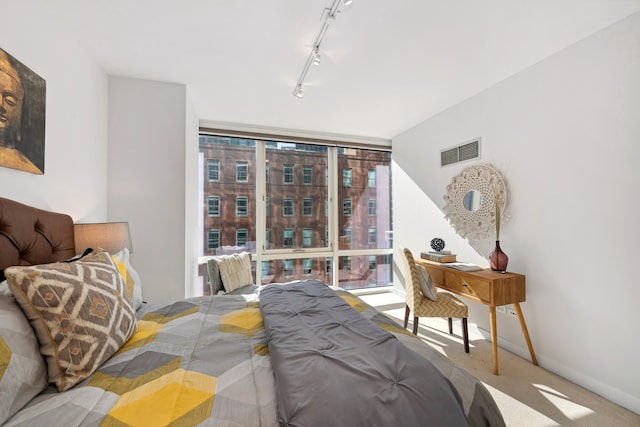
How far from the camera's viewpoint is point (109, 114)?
233cm

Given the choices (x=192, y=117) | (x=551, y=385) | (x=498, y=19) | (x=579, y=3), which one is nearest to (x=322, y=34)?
(x=498, y=19)

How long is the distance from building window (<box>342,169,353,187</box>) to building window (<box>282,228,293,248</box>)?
114cm

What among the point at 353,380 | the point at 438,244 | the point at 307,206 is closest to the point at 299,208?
the point at 307,206

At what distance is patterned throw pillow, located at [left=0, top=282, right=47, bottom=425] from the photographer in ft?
2.30

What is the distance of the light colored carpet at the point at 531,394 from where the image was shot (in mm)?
1635

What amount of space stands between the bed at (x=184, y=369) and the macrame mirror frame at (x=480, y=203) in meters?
1.96

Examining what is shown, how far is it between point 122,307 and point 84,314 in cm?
19

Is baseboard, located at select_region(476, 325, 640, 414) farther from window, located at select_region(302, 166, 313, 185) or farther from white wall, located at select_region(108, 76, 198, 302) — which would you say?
white wall, located at select_region(108, 76, 198, 302)

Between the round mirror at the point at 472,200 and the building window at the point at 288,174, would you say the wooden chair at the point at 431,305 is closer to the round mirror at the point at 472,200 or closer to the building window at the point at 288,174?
the round mirror at the point at 472,200

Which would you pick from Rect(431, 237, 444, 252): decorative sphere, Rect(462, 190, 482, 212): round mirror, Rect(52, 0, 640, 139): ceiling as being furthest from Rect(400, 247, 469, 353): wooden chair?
Rect(52, 0, 640, 139): ceiling

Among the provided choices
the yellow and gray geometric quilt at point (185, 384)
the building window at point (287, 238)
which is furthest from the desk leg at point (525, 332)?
the building window at point (287, 238)

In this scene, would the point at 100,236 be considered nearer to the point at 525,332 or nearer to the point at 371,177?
the point at 525,332

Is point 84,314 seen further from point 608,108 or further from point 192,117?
point 608,108

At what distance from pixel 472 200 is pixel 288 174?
241cm
